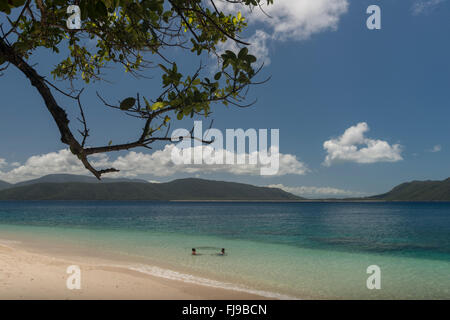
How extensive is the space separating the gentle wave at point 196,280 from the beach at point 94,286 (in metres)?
0.49

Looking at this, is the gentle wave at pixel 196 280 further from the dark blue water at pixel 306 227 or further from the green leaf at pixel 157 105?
the dark blue water at pixel 306 227

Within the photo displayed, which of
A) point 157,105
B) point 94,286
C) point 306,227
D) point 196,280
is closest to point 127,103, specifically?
point 157,105

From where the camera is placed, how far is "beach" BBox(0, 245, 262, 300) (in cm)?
888

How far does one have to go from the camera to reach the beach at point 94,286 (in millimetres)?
8875

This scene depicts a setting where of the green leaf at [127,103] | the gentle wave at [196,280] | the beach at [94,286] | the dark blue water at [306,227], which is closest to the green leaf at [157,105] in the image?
the green leaf at [127,103]

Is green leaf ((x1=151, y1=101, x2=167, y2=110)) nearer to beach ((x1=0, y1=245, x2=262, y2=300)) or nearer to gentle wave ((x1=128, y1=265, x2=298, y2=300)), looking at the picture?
beach ((x1=0, y1=245, x2=262, y2=300))

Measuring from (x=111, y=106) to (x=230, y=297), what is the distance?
9246 millimetres

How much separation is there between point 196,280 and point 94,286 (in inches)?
154

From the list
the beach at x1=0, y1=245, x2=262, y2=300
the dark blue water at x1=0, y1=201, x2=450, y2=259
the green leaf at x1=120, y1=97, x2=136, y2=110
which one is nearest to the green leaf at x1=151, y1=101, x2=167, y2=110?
the green leaf at x1=120, y1=97, x2=136, y2=110

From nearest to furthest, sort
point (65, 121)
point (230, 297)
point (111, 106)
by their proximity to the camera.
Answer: point (111, 106)
point (65, 121)
point (230, 297)

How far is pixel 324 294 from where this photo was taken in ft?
36.5
